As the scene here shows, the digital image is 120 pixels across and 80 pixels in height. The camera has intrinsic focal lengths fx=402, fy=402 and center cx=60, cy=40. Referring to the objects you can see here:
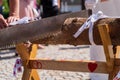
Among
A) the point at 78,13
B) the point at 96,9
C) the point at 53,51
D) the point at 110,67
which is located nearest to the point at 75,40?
the point at 110,67

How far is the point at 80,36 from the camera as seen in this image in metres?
3.72

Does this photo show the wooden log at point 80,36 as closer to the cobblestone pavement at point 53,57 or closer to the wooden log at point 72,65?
the wooden log at point 72,65

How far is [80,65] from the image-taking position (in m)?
3.77

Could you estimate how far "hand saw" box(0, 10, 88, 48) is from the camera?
3.69 meters

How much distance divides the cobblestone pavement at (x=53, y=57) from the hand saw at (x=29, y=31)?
1978 millimetres

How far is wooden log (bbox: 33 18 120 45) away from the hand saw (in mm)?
84

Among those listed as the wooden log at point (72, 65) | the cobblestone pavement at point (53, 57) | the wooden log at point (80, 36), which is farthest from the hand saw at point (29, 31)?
the cobblestone pavement at point (53, 57)

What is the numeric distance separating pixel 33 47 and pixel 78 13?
0.65 meters

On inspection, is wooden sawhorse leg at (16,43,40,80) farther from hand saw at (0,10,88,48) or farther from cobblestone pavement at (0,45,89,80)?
cobblestone pavement at (0,45,89,80)

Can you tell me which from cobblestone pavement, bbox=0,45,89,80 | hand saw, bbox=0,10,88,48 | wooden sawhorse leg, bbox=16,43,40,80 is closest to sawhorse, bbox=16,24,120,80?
wooden sawhorse leg, bbox=16,43,40,80

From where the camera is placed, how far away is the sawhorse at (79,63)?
3.54 meters

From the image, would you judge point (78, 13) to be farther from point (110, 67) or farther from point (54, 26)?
point (110, 67)

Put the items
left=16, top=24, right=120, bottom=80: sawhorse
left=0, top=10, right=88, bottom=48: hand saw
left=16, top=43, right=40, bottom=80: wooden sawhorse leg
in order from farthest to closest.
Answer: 1. left=16, top=43, right=40, bottom=80: wooden sawhorse leg
2. left=0, top=10, right=88, bottom=48: hand saw
3. left=16, top=24, right=120, bottom=80: sawhorse

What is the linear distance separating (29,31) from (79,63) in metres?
0.56
